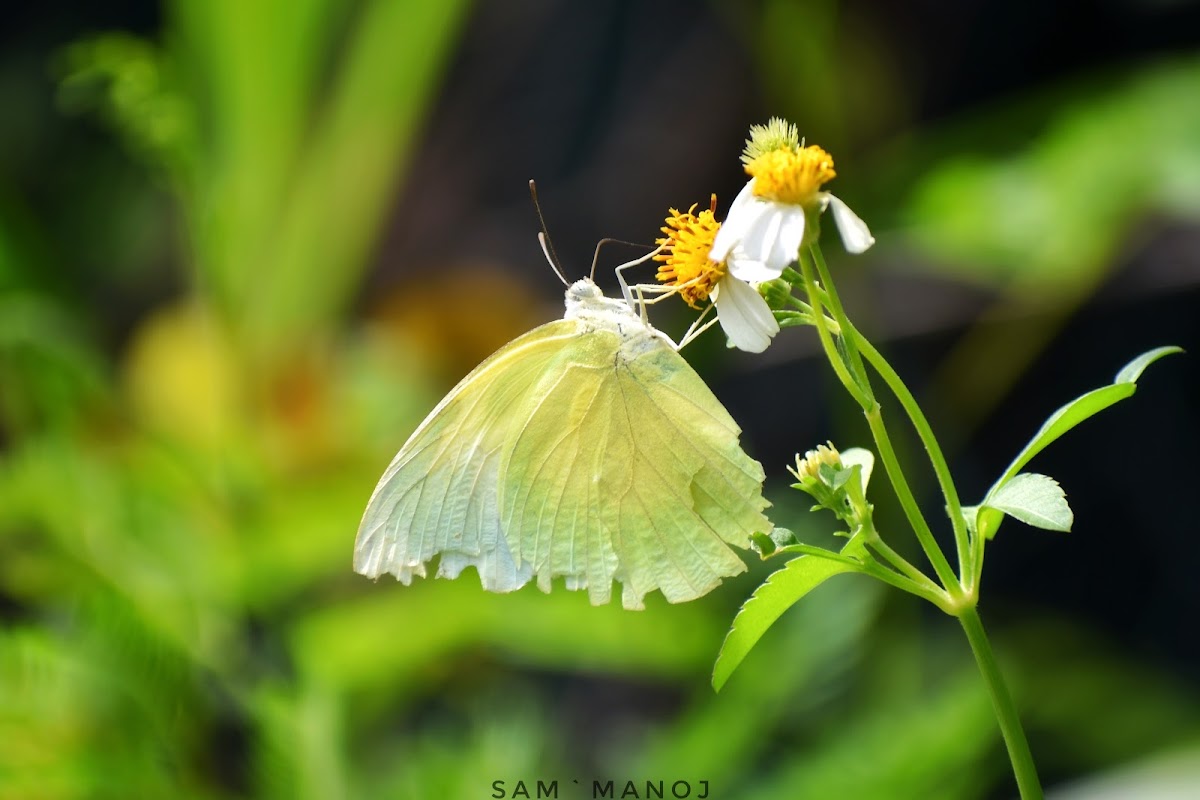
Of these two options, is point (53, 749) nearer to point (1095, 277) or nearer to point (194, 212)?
point (194, 212)

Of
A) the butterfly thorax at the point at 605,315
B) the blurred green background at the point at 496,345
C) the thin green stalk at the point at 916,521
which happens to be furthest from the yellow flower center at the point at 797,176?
the blurred green background at the point at 496,345

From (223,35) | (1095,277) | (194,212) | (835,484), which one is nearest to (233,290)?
(194,212)

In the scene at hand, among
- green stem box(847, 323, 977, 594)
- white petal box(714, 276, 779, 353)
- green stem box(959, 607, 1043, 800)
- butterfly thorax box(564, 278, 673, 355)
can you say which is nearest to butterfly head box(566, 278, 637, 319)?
butterfly thorax box(564, 278, 673, 355)

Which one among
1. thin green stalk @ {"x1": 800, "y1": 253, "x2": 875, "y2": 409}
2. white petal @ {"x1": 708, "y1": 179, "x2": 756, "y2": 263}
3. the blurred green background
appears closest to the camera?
thin green stalk @ {"x1": 800, "y1": 253, "x2": 875, "y2": 409}

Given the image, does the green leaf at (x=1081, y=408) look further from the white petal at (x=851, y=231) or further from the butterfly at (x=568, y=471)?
the butterfly at (x=568, y=471)

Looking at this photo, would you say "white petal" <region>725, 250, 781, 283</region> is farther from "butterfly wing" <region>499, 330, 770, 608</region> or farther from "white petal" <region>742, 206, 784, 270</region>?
"butterfly wing" <region>499, 330, 770, 608</region>

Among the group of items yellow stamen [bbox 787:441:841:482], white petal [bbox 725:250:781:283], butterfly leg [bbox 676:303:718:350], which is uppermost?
butterfly leg [bbox 676:303:718:350]
